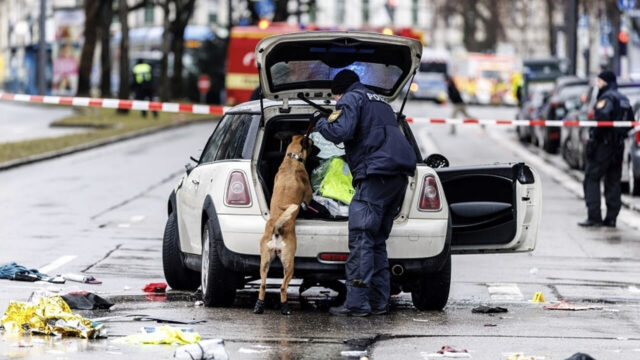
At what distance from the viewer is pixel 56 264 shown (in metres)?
12.7

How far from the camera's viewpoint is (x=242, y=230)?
9.84 meters

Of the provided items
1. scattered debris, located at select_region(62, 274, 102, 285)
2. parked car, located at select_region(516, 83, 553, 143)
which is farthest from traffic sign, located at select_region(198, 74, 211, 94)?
scattered debris, located at select_region(62, 274, 102, 285)

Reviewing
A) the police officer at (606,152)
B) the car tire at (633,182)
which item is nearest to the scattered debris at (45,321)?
the police officer at (606,152)

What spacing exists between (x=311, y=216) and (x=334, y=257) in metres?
0.32

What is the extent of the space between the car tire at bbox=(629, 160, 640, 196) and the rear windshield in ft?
37.9

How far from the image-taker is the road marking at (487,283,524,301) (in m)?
11.4

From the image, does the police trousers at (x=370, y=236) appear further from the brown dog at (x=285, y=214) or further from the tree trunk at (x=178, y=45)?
the tree trunk at (x=178, y=45)

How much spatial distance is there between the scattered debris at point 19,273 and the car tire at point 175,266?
1.03 meters

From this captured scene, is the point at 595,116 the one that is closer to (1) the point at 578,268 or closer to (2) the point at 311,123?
(1) the point at 578,268

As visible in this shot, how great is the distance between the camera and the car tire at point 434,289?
33.5 feet

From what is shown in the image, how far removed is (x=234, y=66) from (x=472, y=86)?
39.2 m

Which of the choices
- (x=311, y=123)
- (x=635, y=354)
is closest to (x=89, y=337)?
(x=311, y=123)

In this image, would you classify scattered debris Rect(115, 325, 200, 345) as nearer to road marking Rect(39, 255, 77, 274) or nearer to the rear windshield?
the rear windshield

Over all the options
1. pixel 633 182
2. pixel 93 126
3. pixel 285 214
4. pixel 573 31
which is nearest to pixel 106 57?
pixel 93 126
